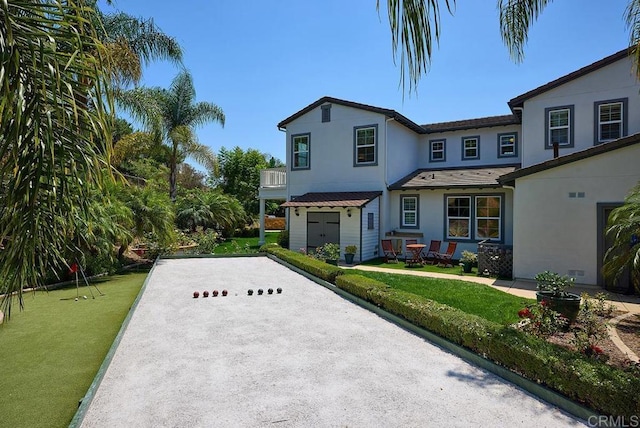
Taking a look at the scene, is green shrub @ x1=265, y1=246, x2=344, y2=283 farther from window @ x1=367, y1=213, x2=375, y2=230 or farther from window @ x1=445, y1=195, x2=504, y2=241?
window @ x1=445, y1=195, x2=504, y2=241

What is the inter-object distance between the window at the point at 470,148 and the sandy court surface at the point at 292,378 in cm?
1333

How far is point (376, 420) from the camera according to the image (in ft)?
12.1

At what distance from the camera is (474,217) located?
15719mm

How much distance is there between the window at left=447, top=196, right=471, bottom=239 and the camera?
15.9 metres

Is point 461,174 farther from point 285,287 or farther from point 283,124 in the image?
point 285,287

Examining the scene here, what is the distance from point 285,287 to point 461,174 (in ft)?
35.3

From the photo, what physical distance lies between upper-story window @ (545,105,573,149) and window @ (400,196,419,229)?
573 centimetres

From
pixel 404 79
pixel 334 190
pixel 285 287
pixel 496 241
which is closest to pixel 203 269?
pixel 285 287

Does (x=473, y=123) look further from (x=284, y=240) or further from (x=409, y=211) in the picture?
(x=284, y=240)

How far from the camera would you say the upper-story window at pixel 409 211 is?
1708 centimetres

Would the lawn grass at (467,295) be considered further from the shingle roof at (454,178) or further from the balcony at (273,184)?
the balcony at (273,184)

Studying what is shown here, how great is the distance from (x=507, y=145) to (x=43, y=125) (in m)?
18.8

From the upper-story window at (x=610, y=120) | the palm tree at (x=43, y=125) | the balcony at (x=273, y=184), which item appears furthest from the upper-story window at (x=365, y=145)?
the palm tree at (x=43, y=125)

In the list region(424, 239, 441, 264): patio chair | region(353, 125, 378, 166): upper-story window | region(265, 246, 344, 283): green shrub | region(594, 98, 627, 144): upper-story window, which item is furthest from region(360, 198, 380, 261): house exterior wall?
region(594, 98, 627, 144): upper-story window
